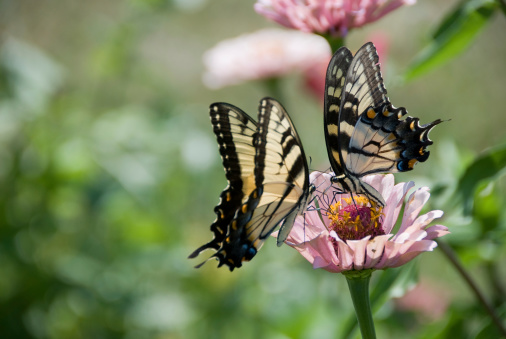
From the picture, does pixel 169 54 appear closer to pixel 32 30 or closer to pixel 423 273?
pixel 32 30

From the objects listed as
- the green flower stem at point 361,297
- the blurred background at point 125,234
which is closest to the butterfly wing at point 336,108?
the green flower stem at point 361,297

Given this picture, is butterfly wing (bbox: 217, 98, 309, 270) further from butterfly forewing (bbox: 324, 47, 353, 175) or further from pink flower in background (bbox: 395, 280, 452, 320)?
pink flower in background (bbox: 395, 280, 452, 320)

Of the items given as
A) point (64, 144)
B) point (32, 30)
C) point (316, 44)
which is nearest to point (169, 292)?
point (64, 144)

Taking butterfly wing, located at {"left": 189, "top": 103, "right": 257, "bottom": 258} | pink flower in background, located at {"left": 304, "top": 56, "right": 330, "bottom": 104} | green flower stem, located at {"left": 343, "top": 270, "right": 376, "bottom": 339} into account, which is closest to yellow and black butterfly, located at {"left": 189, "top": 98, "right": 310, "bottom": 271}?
butterfly wing, located at {"left": 189, "top": 103, "right": 257, "bottom": 258}

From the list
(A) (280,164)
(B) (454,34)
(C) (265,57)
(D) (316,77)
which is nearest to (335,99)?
(A) (280,164)

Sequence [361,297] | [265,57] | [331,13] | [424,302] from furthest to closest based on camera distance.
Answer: [265,57] < [424,302] < [331,13] < [361,297]

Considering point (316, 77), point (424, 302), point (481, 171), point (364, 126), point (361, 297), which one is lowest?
point (424, 302)

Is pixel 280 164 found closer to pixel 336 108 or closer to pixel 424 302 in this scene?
pixel 336 108
